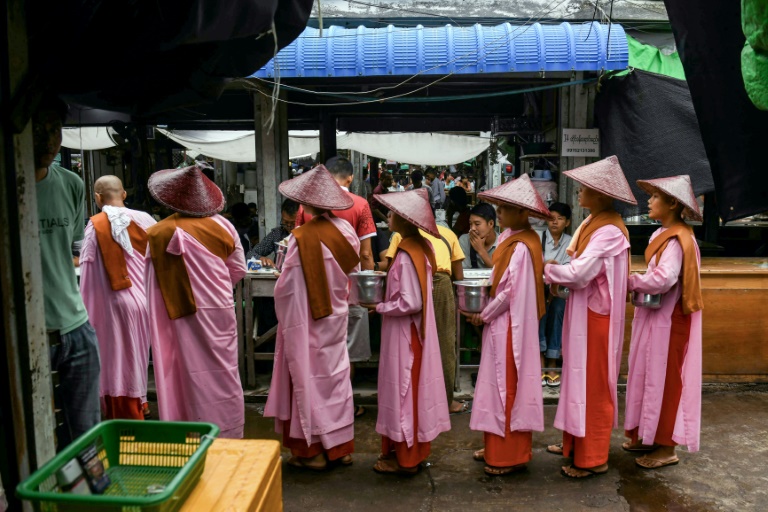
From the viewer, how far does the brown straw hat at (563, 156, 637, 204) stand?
430cm

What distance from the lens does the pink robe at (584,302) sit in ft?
13.8

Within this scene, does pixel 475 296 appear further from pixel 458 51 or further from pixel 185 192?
pixel 458 51

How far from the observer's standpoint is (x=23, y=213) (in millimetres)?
2025

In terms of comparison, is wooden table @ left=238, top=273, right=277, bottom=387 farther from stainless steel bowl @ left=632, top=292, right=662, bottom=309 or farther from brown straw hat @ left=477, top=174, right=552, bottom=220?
stainless steel bowl @ left=632, top=292, right=662, bottom=309

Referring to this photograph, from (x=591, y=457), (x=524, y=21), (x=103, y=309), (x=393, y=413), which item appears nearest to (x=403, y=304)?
(x=393, y=413)

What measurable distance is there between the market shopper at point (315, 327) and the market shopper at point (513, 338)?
0.91 metres

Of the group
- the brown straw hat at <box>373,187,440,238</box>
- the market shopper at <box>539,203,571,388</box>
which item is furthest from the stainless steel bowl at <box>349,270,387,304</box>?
the market shopper at <box>539,203,571,388</box>

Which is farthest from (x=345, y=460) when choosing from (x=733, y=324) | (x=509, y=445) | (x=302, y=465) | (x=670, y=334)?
(x=733, y=324)

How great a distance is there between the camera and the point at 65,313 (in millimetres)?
2967

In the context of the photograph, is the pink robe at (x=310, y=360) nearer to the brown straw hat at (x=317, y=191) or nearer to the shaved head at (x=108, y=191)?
the brown straw hat at (x=317, y=191)

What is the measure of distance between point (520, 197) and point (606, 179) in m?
0.61

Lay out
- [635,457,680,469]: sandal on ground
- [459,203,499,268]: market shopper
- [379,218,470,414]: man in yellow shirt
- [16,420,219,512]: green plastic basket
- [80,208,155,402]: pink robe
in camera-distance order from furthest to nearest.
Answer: [459,203,499,268]: market shopper < [379,218,470,414]: man in yellow shirt < [80,208,155,402]: pink robe < [635,457,680,469]: sandal on ground < [16,420,219,512]: green plastic basket

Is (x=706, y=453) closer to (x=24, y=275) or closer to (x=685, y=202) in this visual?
(x=685, y=202)

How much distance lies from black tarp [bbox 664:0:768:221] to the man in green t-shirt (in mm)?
2502
